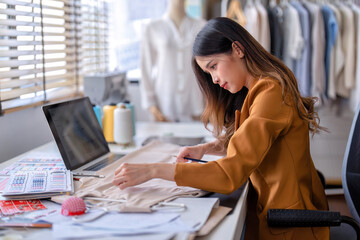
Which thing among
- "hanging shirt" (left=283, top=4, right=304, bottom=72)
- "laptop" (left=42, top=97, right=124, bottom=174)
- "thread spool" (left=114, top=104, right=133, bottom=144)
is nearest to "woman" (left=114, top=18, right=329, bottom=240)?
"laptop" (left=42, top=97, right=124, bottom=174)

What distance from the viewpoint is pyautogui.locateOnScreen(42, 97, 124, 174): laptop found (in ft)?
4.93

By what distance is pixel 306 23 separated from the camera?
3234 millimetres

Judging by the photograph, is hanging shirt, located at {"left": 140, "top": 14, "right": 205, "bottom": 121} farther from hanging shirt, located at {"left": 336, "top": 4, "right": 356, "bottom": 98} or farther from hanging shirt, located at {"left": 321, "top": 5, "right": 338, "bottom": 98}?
hanging shirt, located at {"left": 336, "top": 4, "right": 356, "bottom": 98}

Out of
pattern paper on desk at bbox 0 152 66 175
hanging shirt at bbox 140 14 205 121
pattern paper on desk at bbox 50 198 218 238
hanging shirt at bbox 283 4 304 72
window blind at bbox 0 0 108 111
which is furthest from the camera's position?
hanging shirt at bbox 283 4 304 72

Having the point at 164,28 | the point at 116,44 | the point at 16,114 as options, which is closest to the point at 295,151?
the point at 16,114

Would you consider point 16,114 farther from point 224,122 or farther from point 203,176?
point 203,176

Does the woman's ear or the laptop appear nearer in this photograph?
the woman's ear

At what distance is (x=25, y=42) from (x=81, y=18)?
2.38 ft

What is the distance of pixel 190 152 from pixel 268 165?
30 cm

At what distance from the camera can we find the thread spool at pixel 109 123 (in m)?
1.96

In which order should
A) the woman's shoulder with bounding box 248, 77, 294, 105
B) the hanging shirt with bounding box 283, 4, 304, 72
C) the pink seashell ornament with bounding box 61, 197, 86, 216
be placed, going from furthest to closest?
the hanging shirt with bounding box 283, 4, 304, 72 → the woman's shoulder with bounding box 248, 77, 294, 105 → the pink seashell ornament with bounding box 61, 197, 86, 216

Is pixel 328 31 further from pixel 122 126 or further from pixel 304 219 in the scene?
pixel 304 219

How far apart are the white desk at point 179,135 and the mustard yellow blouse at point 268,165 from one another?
3.0 inches

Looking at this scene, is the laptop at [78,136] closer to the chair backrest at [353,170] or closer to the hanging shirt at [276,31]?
the chair backrest at [353,170]
